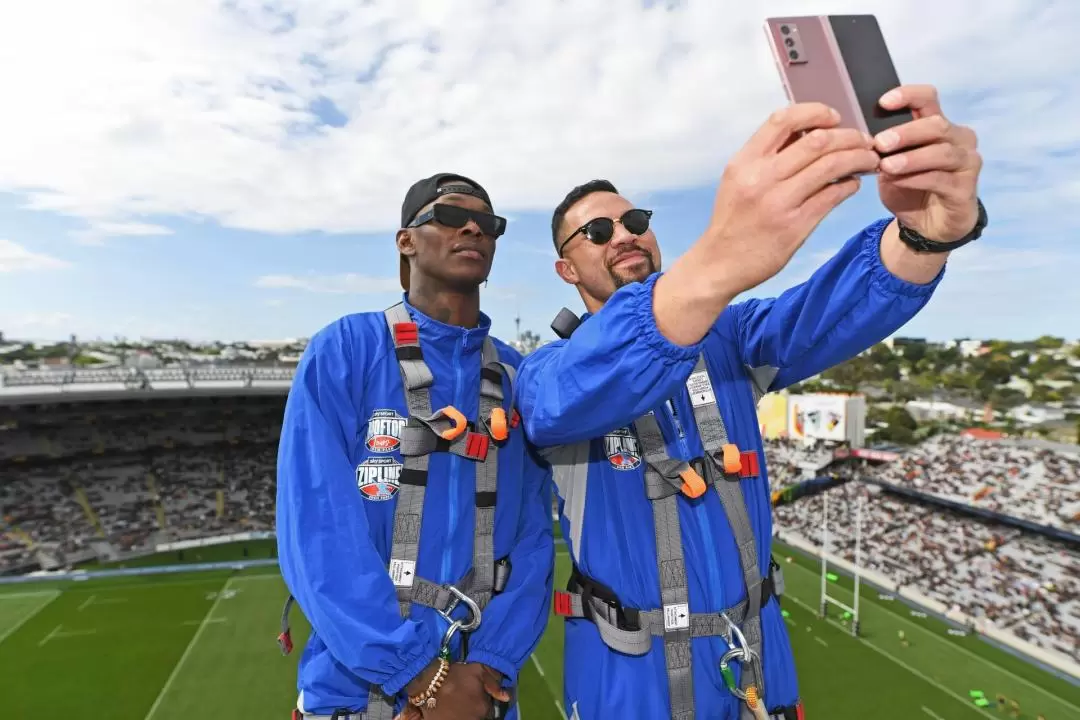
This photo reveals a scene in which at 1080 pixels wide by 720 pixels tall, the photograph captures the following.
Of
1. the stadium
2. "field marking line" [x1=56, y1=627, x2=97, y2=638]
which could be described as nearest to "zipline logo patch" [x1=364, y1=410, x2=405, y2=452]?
the stadium

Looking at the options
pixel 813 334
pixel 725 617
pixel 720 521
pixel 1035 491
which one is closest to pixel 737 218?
pixel 813 334

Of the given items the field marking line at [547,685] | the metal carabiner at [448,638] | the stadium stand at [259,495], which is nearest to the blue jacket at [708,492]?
the metal carabiner at [448,638]

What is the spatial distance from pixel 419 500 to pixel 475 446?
0.35m

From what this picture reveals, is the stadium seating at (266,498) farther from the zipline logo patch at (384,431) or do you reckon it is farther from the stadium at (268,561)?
the zipline logo patch at (384,431)

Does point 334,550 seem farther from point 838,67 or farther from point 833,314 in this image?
point 838,67

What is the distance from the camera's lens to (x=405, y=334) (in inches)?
113

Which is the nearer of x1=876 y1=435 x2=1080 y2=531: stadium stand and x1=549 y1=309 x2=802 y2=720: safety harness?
x1=549 y1=309 x2=802 y2=720: safety harness

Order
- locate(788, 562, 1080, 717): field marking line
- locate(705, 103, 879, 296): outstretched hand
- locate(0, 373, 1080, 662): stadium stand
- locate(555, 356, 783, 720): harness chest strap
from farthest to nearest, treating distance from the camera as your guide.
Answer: locate(0, 373, 1080, 662): stadium stand, locate(788, 562, 1080, 717): field marking line, locate(555, 356, 783, 720): harness chest strap, locate(705, 103, 879, 296): outstretched hand

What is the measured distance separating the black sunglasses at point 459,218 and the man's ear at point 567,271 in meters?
0.39

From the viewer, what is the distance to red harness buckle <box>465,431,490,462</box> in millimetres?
2715

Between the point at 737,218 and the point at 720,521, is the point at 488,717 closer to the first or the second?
the point at 720,521

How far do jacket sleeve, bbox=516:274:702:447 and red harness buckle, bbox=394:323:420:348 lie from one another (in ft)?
3.54

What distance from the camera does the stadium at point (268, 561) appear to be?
2064cm

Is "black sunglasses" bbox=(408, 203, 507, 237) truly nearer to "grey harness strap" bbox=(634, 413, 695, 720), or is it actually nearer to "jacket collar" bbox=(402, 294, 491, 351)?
"jacket collar" bbox=(402, 294, 491, 351)
